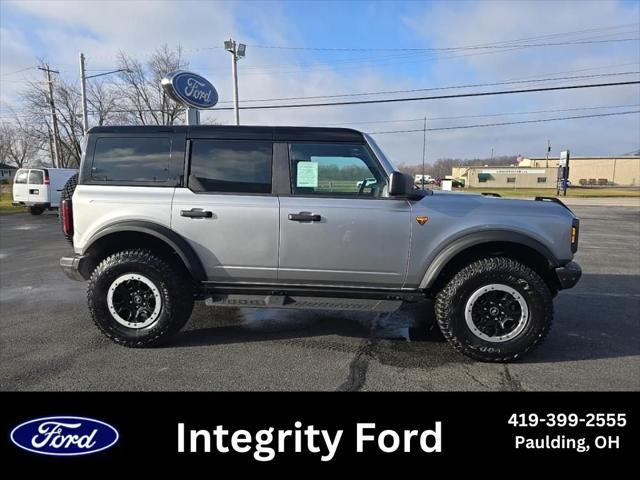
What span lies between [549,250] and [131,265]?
372 centimetres

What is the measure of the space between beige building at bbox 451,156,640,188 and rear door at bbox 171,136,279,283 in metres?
79.6

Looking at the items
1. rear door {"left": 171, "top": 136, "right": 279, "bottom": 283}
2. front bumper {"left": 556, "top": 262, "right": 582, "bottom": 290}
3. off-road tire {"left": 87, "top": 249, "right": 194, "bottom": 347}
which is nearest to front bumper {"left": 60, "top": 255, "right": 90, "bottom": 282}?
off-road tire {"left": 87, "top": 249, "right": 194, "bottom": 347}

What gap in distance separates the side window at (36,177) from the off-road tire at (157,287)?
52.7ft

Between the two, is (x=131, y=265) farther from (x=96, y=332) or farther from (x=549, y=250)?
(x=549, y=250)

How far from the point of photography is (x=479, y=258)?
3.77 meters

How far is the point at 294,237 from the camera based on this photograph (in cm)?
370

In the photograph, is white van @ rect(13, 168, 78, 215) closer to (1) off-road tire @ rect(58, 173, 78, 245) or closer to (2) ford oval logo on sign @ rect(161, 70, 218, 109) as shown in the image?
(2) ford oval logo on sign @ rect(161, 70, 218, 109)

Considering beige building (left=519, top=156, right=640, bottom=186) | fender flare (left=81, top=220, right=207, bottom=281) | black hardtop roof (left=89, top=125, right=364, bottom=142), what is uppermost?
beige building (left=519, top=156, right=640, bottom=186)

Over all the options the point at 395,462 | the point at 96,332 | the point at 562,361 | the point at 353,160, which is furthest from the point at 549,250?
the point at 96,332

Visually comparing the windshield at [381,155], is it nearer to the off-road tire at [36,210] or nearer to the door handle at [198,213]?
the door handle at [198,213]

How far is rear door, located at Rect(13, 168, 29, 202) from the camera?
17.1 metres

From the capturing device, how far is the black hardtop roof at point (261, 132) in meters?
3.79

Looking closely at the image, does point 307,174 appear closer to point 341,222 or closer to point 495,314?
point 341,222

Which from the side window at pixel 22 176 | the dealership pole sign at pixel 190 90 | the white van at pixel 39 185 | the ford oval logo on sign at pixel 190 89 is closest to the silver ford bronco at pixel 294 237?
the dealership pole sign at pixel 190 90
